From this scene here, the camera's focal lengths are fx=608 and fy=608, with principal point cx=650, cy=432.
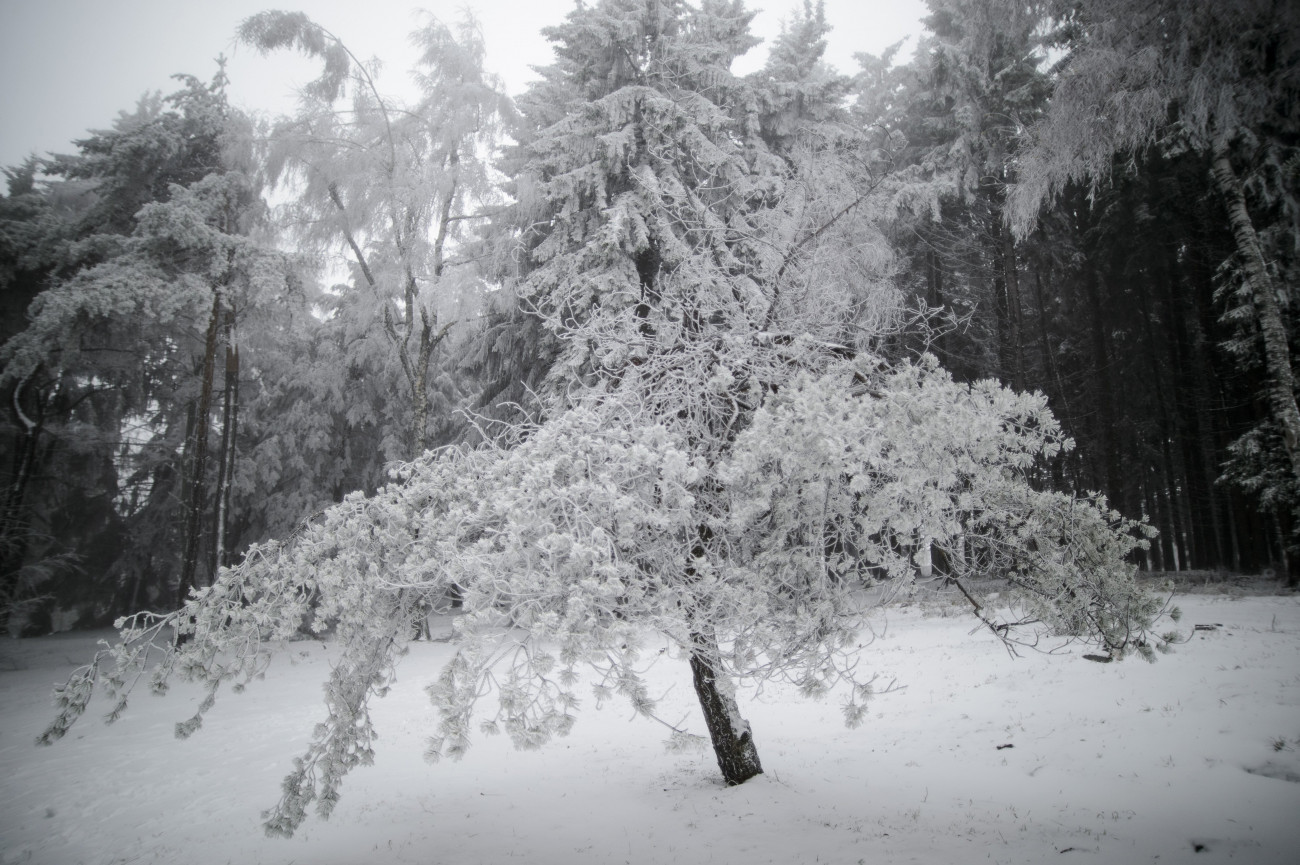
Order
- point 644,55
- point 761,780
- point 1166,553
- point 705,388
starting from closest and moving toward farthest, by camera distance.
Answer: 1. point 705,388
2. point 761,780
3. point 644,55
4. point 1166,553

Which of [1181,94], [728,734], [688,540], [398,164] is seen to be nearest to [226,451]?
[398,164]

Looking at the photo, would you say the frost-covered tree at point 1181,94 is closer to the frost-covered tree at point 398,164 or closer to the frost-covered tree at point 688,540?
the frost-covered tree at point 688,540

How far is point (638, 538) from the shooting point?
361 centimetres

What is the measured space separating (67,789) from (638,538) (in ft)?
21.6

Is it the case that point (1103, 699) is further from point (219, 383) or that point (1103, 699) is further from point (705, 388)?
point (219, 383)

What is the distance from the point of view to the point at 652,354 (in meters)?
5.20

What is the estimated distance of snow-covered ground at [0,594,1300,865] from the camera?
15.0 feet

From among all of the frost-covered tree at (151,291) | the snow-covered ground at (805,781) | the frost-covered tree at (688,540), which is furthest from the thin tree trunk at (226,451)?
the frost-covered tree at (688,540)

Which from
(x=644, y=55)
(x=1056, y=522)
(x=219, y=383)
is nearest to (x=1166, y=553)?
(x=1056, y=522)

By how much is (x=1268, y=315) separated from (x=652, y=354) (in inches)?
377

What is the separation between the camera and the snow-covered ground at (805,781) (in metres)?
4.57

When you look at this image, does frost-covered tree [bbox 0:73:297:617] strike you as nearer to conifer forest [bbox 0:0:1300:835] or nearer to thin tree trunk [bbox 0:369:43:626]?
conifer forest [bbox 0:0:1300:835]

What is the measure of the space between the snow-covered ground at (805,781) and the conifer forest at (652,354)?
33.4 inches

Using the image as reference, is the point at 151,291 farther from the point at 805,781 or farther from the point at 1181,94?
the point at 1181,94
